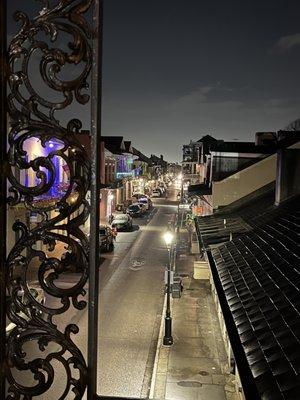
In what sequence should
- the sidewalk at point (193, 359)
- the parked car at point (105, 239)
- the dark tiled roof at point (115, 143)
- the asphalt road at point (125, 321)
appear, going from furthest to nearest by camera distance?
1. the dark tiled roof at point (115, 143)
2. the parked car at point (105, 239)
3. the asphalt road at point (125, 321)
4. the sidewalk at point (193, 359)

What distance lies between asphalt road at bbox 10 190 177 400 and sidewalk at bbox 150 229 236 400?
1.94ft

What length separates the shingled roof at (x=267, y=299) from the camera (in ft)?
15.0

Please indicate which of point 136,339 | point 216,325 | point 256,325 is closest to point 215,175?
point 216,325

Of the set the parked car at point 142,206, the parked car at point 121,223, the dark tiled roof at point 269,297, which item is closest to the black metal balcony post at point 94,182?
the dark tiled roof at point 269,297

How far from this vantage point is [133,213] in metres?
57.9

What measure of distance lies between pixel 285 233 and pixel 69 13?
7559 mm

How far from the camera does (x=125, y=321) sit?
1883 centimetres

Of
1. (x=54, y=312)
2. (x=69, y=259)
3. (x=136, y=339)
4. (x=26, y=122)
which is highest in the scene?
(x=26, y=122)

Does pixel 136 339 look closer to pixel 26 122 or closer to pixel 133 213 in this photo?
pixel 26 122

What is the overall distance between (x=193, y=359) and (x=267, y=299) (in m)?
8.98

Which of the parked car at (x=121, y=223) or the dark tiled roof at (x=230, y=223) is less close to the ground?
the dark tiled roof at (x=230, y=223)

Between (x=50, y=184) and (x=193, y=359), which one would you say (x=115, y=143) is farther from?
(x=50, y=184)

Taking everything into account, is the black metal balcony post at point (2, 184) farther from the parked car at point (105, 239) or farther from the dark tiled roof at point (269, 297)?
the parked car at point (105, 239)

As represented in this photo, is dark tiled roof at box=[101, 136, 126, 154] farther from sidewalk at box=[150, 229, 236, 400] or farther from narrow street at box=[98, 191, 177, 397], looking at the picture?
sidewalk at box=[150, 229, 236, 400]
